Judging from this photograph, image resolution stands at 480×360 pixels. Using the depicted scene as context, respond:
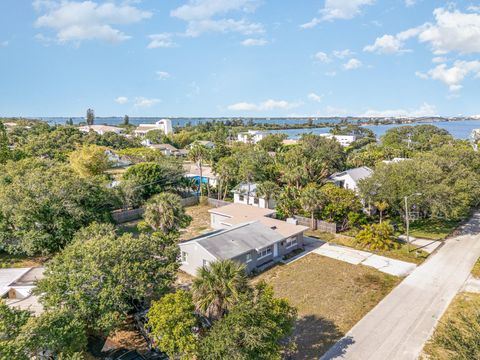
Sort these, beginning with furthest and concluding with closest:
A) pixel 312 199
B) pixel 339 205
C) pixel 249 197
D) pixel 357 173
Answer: pixel 357 173 → pixel 249 197 → pixel 339 205 → pixel 312 199

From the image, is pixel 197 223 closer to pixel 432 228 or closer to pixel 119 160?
pixel 432 228

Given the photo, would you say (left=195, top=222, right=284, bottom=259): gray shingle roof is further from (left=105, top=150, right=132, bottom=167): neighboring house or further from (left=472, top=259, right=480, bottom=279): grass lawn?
(left=105, top=150, right=132, bottom=167): neighboring house

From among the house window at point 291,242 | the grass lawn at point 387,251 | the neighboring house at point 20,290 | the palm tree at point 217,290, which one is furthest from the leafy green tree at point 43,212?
the grass lawn at point 387,251

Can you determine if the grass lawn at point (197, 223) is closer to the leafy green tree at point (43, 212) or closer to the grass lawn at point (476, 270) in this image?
the leafy green tree at point (43, 212)

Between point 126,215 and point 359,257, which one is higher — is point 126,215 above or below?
above

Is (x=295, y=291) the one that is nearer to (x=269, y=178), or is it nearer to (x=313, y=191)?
(x=313, y=191)

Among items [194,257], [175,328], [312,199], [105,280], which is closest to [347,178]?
[312,199]

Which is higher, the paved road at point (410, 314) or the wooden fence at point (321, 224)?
the wooden fence at point (321, 224)
